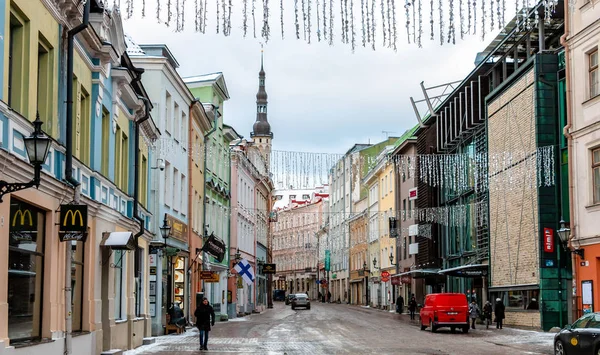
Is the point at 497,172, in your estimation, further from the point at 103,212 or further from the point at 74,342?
the point at 74,342

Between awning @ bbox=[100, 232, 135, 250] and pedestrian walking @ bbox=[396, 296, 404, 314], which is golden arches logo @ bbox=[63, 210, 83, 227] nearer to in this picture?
awning @ bbox=[100, 232, 135, 250]

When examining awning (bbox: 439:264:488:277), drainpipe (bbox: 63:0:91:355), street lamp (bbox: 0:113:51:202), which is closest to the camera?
street lamp (bbox: 0:113:51:202)

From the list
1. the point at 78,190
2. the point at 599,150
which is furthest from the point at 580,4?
the point at 78,190

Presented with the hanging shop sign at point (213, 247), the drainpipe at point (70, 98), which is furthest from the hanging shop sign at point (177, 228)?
the drainpipe at point (70, 98)

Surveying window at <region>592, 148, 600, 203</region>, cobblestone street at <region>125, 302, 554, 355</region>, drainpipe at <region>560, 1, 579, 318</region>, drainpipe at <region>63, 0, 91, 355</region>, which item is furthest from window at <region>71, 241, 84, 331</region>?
drainpipe at <region>560, 1, 579, 318</region>

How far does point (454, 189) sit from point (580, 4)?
1971 cm

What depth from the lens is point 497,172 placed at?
→ 40719mm

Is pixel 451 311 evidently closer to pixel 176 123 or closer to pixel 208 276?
pixel 208 276

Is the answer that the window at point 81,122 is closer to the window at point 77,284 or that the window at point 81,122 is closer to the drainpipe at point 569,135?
the window at point 77,284

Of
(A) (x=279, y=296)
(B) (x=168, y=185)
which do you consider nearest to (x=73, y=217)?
(B) (x=168, y=185)

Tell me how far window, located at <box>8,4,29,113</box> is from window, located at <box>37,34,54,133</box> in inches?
45.1

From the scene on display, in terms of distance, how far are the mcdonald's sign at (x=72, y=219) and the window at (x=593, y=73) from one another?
19.7m

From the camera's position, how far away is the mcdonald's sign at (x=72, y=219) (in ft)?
53.3

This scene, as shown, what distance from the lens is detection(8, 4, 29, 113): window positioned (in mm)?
13992
